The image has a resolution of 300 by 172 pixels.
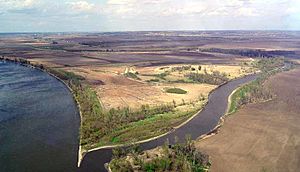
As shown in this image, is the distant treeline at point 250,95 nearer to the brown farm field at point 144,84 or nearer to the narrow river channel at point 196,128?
the narrow river channel at point 196,128

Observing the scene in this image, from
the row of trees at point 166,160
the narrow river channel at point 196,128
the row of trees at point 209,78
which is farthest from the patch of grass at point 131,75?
the row of trees at point 166,160

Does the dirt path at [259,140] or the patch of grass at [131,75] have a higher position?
the patch of grass at [131,75]

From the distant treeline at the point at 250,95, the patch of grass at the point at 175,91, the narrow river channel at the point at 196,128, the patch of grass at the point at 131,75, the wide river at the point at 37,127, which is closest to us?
the wide river at the point at 37,127

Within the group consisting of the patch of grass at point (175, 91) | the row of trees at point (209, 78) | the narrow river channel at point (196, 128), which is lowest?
the narrow river channel at point (196, 128)

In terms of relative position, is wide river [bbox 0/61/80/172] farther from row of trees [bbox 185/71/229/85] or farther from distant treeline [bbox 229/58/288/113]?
row of trees [bbox 185/71/229/85]

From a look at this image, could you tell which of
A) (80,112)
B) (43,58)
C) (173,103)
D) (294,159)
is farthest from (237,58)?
(294,159)

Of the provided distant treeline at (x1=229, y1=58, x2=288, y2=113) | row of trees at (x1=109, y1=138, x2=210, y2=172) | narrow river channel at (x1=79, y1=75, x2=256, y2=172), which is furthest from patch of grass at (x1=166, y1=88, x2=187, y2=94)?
row of trees at (x1=109, y1=138, x2=210, y2=172)
